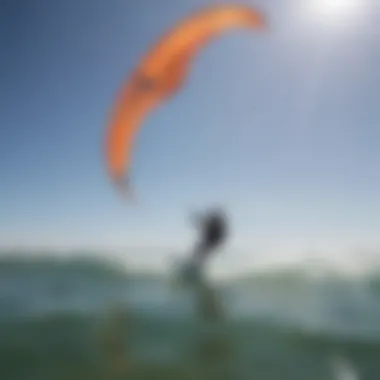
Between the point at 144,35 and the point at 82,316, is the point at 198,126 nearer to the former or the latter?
the point at 144,35

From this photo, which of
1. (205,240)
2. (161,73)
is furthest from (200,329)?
(161,73)

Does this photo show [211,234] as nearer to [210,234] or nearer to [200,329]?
[210,234]

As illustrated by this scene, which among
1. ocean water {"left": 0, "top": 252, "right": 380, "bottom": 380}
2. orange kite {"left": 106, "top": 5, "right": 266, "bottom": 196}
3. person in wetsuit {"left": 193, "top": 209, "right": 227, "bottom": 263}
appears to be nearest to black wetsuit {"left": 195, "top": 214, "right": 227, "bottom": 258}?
person in wetsuit {"left": 193, "top": 209, "right": 227, "bottom": 263}

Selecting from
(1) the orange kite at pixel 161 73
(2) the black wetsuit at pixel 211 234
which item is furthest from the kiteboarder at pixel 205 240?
(1) the orange kite at pixel 161 73

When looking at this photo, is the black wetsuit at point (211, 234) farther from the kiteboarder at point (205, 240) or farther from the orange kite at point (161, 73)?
the orange kite at point (161, 73)

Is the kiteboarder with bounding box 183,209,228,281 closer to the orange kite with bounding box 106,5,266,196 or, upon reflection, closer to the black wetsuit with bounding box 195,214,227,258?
the black wetsuit with bounding box 195,214,227,258

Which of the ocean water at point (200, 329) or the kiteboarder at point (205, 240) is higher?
the kiteboarder at point (205, 240)

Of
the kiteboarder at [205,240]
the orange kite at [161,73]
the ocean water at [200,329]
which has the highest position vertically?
the orange kite at [161,73]
